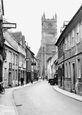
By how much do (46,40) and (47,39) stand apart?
776 millimetres

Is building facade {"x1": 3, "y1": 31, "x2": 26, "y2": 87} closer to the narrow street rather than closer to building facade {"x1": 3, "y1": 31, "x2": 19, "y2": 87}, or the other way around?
building facade {"x1": 3, "y1": 31, "x2": 19, "y2": 87}

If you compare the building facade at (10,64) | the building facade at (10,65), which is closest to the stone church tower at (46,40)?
the building facade at (10,64)

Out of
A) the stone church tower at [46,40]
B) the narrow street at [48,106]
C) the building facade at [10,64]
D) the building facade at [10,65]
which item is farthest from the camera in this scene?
the stone church tower at [46,40]

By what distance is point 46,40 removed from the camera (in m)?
104

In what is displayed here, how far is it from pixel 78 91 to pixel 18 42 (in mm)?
21478

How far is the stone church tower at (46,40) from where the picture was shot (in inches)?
4028

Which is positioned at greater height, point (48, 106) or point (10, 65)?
point (10, 65)

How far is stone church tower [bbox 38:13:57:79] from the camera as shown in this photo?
102 metres

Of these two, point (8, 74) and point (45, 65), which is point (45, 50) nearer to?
point (45, 65)

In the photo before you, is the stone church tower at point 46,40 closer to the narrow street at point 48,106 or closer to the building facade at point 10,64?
the building facade at point 10,64

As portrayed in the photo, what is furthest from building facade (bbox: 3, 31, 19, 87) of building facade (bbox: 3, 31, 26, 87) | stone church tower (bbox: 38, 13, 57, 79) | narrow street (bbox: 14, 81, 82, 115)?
stone church tower (bbox: 38, 13, 57, 79)

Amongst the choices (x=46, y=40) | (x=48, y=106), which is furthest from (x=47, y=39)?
(x=48, y=106)

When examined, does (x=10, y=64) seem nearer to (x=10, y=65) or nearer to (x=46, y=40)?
(x=10, y=65)

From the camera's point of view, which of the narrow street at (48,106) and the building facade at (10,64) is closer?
the narrow street at (48,106)
